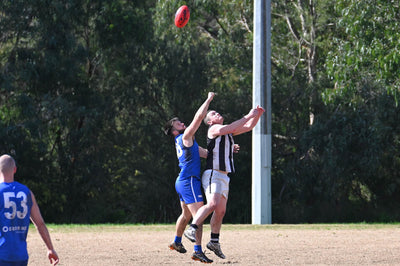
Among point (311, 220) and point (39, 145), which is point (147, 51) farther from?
point (311, 220)

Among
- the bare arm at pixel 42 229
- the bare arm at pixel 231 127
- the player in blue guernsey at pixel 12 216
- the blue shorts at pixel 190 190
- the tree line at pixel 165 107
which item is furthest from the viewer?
the tree line at pixel 165 107

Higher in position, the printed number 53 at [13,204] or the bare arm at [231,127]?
the bare arm at [231,127]

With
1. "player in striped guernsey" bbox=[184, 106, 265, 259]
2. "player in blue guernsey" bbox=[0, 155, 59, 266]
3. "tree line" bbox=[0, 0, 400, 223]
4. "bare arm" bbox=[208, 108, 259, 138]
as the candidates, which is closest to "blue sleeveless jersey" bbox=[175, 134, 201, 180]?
"player in striped guernsey" bbox=[184, 106, 265, 259]

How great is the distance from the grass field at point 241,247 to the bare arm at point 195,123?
2032 mm

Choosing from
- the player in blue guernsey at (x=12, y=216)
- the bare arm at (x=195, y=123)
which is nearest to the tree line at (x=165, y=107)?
the bare arm at (x=195, y=123)

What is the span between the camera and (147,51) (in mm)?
29938

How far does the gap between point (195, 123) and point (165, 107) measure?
21.2m

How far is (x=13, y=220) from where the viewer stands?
5793mm

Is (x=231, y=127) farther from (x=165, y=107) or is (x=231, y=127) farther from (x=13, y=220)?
(x=165, y=107)

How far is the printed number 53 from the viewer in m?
5.78

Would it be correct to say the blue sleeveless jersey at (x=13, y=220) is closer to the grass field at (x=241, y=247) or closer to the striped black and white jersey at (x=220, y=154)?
the striped black and white jersey at (x=220, y=154)

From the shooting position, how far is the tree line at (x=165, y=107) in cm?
2720

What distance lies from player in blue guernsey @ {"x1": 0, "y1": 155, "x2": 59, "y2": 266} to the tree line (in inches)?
828

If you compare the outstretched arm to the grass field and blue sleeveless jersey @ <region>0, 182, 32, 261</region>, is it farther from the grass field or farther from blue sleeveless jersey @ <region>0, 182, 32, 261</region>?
blue sleeveless jersey @ <region>0, 182, 32, 261</region>
